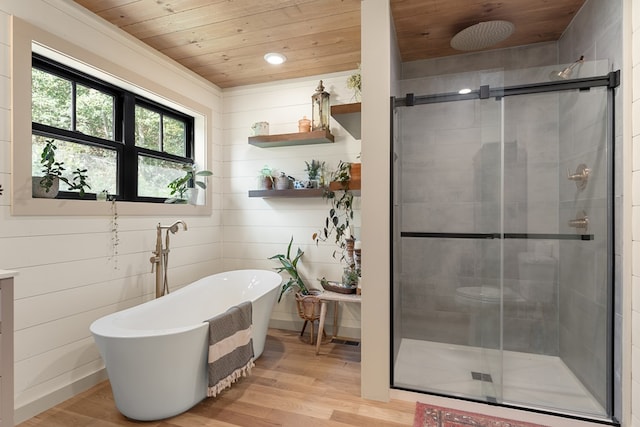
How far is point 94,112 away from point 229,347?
199cm

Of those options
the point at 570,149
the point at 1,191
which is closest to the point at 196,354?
the point at 1,191

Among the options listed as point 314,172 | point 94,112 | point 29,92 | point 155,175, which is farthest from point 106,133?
point 314,172

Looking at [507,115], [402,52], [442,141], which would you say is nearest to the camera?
[507,115]

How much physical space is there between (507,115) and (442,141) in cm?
43

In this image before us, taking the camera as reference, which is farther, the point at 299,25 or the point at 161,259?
the point at 161,259

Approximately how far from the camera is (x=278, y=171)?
3.39 m

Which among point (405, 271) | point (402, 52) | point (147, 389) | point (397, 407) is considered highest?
point (402, 52)

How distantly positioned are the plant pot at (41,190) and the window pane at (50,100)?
0.39 meters

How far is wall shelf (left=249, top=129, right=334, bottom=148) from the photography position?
3.02 m

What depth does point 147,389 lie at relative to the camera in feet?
5.84

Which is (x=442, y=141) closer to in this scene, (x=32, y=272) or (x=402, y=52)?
(x=402, y=52)

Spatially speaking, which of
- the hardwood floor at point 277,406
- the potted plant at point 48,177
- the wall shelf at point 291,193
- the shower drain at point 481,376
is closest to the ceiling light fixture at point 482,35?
the wall shelf at point 291,193

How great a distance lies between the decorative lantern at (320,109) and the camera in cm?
309

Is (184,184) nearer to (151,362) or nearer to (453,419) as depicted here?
(151,362)
